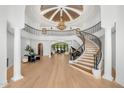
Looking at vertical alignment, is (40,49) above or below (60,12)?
below

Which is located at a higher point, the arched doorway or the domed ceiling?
the domed ceiling

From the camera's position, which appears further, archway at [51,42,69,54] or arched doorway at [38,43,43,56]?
archway at [51,42,69,54]

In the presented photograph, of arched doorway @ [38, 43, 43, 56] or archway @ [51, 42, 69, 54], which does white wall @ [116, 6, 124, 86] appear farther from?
archway @ [51, 42, 69, 54]

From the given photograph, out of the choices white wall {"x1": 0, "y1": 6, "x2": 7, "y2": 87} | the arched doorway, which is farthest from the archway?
white wall {"x1": 0, "y1": 6, "x2": 7, "y2": 87}

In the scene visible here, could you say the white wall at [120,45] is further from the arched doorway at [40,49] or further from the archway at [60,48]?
the archway at [60,48]

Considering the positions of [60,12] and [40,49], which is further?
[40,49]

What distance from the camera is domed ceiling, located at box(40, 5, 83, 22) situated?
1183 centimetres

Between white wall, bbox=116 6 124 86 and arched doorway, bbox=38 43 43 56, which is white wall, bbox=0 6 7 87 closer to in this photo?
white wall, bbox=116 6 124 86

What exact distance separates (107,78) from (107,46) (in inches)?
52.6

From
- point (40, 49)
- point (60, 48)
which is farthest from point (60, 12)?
point (60, 48)

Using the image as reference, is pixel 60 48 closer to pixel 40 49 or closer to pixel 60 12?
pixel 40 49

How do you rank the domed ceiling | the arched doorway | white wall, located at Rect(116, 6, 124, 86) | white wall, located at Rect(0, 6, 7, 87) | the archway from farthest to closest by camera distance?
the archway → the arched doorway → the domed ceiling → white wall, located at Rect(116, 6, 124, 86) → white wall, located at Rect(0, 6, 7, 87)

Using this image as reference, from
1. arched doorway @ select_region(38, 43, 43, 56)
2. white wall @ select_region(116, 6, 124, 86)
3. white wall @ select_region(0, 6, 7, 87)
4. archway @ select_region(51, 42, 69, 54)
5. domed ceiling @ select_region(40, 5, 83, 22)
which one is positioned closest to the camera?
white wall @ select_region(0, 6, 7, 87)

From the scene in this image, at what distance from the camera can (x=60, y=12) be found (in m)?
13.1
